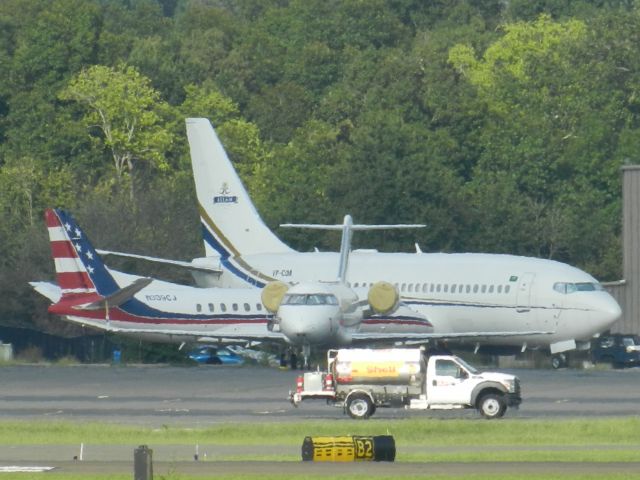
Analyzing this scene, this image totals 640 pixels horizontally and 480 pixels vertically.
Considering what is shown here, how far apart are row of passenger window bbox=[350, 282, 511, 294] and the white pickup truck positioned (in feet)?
72.4

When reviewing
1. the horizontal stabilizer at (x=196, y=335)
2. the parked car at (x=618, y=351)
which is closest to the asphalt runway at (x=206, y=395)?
the horizontal stabilizer at (x=196, y=335)

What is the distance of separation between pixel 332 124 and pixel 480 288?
198 ft

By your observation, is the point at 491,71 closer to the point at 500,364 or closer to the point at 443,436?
the point at 500,364

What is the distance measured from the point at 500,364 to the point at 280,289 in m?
10.1

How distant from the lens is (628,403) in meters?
42.6

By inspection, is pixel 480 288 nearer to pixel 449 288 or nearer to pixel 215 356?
pixel 449 288

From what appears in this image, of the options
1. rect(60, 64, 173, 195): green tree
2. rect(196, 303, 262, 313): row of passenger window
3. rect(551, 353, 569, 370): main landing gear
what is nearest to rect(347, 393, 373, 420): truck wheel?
rect(196, 303, 262, 313): row of passenger window

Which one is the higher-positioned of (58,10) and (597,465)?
(58,10)

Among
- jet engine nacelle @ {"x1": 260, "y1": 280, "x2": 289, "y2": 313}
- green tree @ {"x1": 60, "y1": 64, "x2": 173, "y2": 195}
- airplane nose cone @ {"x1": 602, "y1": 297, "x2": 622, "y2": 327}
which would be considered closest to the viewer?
jet engine nacelle @ {"x1": 260, "y1": 280, "x2": 289, "y2": 313}

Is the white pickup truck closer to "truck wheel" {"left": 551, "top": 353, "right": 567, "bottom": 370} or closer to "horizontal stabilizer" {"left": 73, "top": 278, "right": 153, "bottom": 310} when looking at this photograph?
"horizontal stabilizer" {"left": 73, "top": 278, "right": 153, "bottom": 310}

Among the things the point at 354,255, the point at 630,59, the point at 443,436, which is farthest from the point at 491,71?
the point at 443,436

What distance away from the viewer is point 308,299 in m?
56.8

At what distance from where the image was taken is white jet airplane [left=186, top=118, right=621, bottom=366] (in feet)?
196

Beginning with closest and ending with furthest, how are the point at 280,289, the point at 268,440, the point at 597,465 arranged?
the point at 597,465
the point at 268,440
the point at 280,289
